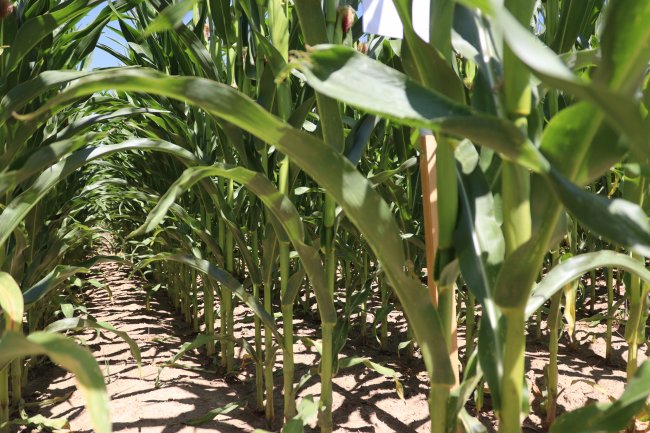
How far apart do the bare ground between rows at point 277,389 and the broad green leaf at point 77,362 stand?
3.32 feet

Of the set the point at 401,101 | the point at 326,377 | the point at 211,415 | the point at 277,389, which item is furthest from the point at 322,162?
the point at 277,389

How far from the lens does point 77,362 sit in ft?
1.17

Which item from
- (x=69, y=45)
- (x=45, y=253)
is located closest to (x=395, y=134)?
(x=69, y=45)

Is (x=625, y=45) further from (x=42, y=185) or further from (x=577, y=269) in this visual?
(x=42, y=185)

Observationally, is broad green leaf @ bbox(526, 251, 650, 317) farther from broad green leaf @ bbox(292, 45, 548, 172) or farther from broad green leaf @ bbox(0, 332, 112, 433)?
broad green leaf @ bbox(0, 332, 112, 433)

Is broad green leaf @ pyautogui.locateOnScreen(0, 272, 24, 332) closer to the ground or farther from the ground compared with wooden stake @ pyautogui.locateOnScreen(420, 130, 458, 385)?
closer to the ground

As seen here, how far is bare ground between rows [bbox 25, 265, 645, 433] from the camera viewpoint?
1358 mm

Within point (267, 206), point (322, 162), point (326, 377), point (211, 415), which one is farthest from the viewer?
point (211, 415)

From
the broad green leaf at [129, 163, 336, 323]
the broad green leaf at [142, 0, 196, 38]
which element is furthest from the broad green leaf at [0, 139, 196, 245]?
the broad green leaf at [142, 0, 196, 38]

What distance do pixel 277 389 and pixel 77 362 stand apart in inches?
53.0

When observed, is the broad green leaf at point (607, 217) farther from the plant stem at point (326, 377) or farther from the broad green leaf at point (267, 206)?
the plant stem at point (326, 377)

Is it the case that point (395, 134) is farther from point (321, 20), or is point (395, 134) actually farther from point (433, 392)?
point (433, 392)

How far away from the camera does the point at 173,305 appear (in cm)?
318

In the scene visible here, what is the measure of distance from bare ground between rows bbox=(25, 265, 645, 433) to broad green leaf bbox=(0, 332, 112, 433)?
1.01 m
